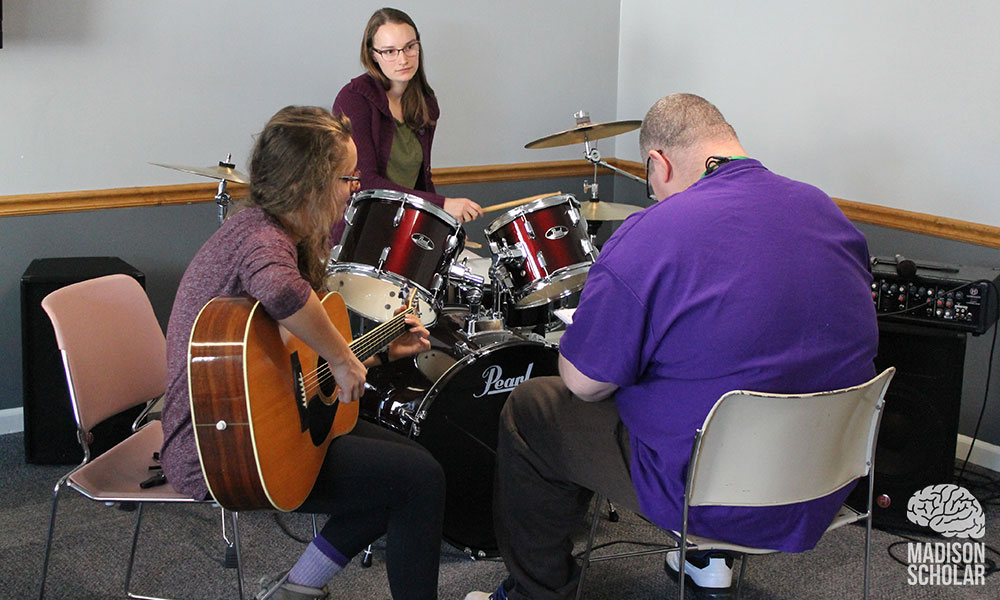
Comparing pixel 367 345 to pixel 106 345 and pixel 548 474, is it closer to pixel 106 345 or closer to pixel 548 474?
pixel 548 474

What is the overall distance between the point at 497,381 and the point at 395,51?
1.36 m

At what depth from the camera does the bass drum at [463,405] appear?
Result: 7.94 feet

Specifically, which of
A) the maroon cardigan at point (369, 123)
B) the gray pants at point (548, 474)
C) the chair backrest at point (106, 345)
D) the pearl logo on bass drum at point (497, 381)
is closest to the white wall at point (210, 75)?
the maroon cardigan at point (369, 123)

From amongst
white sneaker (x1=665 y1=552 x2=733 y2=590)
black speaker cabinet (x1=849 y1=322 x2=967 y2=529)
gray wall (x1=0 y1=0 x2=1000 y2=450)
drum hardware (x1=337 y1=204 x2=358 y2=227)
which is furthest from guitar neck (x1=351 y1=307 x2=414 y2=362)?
gray wall (x1=0 y1=0 x2=1000 y2=450)

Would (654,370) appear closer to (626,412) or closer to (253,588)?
(626,412)

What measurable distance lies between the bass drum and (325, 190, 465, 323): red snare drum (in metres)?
0.19

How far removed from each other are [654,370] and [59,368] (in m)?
2.19

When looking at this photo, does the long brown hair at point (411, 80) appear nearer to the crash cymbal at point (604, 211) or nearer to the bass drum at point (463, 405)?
the crash cymbal at point (604, 211)

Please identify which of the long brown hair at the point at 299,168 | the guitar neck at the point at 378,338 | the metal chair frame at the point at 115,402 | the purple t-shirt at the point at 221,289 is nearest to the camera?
the purple t-shirt at the point at 221,289

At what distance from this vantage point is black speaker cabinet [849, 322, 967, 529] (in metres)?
2.60

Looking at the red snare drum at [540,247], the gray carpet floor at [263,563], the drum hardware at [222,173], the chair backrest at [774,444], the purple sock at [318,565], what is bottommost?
the gray carpet floor at [263,563]

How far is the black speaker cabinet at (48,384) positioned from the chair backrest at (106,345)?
0.80 m

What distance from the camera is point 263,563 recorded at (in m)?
2.57

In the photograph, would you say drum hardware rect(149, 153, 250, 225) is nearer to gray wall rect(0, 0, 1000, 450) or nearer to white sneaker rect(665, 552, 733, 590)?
gray wall rect(0, 0, 1000, 450)
